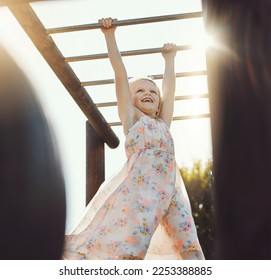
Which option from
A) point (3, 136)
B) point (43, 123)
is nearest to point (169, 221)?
point (43, 123)

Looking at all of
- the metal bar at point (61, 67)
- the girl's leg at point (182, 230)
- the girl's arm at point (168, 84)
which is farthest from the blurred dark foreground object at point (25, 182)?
the girl's arm at point (168, 84)

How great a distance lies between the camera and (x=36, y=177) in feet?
4.17

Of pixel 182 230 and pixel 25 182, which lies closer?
pixel 25 182

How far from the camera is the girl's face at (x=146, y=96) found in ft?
8.28

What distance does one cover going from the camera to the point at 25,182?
1.15m

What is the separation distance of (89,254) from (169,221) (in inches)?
16.1

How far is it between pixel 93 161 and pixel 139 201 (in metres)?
1.37

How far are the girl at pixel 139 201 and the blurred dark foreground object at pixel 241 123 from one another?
136cm

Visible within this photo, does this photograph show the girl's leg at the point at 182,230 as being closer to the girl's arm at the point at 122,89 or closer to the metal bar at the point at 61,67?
the girl's arm at the point at 122,89

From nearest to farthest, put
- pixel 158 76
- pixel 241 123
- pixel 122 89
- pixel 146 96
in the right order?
1. pixel 241 123
2. pixel 122 89
3. pixel 146 96
4. pixel 158 76

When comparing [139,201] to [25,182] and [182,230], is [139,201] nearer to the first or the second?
[182,230]

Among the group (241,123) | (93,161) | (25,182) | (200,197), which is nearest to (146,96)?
(93,161)
